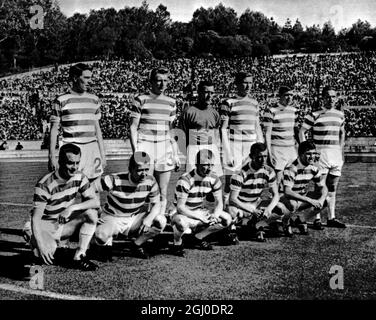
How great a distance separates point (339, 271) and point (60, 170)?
287 centimetres

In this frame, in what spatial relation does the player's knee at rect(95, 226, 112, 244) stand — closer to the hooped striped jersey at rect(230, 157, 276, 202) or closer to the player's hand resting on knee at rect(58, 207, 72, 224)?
the player's hand resting on knee at rect(58, 207, 72, 224)

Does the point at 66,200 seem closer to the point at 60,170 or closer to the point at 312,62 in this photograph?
the point at 60,170

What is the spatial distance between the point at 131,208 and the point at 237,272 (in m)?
1.39

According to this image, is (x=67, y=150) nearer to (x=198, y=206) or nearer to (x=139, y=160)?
(x=139, y=160)

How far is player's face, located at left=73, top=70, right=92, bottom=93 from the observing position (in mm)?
6082

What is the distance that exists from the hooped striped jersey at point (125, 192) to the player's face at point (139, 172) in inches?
3.4

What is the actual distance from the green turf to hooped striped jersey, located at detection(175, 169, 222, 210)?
0.58m

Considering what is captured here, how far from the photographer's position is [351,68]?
51.0 meters

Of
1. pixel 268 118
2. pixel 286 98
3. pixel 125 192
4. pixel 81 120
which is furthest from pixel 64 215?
pixel 286 98

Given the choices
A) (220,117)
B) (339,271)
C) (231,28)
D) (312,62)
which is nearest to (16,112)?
(312,62)

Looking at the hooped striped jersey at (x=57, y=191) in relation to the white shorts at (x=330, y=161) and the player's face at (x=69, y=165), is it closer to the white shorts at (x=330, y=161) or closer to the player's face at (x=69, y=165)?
the player's face at (x=69, y=165)

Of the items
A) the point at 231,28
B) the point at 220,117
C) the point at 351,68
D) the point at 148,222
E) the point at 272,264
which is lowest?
the point at 272,264

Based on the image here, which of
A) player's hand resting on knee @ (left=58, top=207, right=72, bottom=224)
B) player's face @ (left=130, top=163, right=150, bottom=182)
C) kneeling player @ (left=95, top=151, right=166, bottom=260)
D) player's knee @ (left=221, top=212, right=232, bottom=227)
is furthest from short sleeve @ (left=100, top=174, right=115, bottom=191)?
player's knee @ (left=221, top=212, right=232, bottom=227)

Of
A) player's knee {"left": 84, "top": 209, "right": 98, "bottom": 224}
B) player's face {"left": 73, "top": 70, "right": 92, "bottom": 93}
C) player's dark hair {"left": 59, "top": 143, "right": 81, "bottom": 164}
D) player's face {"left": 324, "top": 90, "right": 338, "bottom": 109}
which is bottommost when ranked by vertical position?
player's knee {"left": 84, "top": 209, "right": 98, "bottom": 224}
